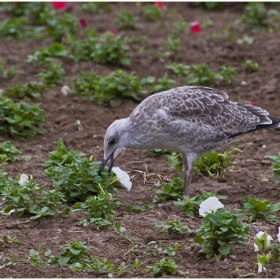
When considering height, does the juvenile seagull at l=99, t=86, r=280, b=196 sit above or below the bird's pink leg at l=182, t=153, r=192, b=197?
above

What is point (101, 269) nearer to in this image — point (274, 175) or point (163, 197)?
point (163, 197)

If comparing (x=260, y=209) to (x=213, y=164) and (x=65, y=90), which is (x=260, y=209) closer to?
(x=213, y=164)

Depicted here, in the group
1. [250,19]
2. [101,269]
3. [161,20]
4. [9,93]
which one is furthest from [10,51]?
[101,269]

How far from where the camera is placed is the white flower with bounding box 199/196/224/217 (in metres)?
5.73

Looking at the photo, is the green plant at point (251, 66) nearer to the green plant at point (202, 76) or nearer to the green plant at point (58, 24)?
the green plant at point (202, 76)

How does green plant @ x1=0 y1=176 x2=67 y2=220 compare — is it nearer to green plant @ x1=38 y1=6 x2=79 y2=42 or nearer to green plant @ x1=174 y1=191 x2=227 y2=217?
green plant @ x1=174 y1=191 x2=227 y2=217

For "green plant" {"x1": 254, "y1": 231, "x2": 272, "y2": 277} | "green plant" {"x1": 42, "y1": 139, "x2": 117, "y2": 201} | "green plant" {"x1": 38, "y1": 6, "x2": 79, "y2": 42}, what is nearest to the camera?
"green plant" {"x1": 254, "y1": 231, "x2": 272, "y2": 277}

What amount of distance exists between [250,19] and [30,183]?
25.0 feet

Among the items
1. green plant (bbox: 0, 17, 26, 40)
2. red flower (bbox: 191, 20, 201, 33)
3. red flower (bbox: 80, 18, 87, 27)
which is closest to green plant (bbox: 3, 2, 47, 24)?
green plant (bbox: 0, 17, 26, 40)

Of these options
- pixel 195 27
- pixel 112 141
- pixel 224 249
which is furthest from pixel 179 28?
pixel 224 249

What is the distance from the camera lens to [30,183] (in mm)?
6246

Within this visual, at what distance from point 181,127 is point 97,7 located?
7.85m

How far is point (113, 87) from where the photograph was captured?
9.55 m

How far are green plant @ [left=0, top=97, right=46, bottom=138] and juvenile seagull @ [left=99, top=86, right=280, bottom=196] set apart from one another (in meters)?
1.83
